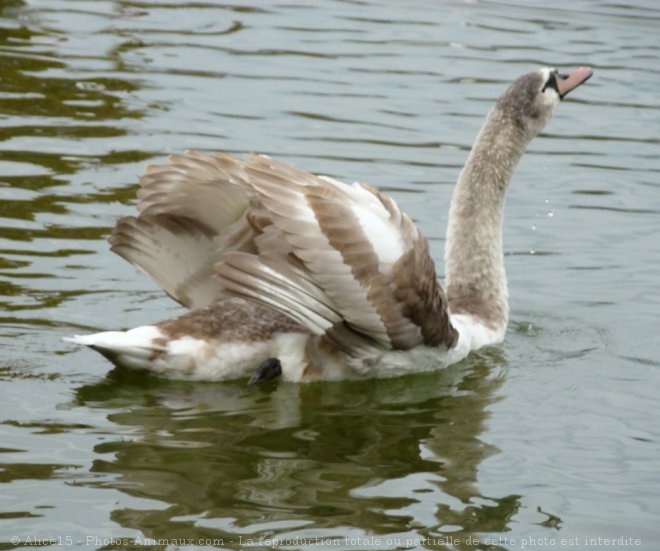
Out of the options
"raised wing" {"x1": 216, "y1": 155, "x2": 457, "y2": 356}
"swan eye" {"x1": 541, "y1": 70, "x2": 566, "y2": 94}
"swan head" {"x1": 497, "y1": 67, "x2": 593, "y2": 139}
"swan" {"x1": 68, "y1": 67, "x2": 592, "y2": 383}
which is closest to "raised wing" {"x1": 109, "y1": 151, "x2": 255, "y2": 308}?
"swan" {"x1": 68, "y1": 67, "x2": 592, "y2": 383}

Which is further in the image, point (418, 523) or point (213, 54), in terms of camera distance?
point (213, 54)

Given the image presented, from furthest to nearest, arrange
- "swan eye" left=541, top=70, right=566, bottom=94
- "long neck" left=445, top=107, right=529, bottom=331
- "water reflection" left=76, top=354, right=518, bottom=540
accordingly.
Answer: "swan eye" left=541, top=70, right=566, bottom=94, "long neck" left=445, top=107, right=529, bottom=331, "water reflection" left=76, top=354, right=518, bottom=540

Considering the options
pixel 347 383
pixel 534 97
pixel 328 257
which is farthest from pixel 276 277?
pixel 534 97

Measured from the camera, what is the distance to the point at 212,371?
333 inches

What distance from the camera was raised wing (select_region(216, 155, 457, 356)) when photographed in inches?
318

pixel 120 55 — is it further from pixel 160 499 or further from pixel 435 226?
pixel 160 499

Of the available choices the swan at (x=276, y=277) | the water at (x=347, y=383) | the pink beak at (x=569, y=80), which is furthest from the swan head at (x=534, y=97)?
the swan at (x=276, y=277)

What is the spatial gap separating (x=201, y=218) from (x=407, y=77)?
7.62 metres

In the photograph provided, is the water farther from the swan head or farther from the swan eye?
the swan eye

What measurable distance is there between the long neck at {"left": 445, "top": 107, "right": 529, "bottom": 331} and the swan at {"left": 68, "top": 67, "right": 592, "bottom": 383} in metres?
0.74

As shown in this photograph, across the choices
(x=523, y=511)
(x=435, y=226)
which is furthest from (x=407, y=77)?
(x=523, y=511)

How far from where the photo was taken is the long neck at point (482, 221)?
9891 millimetres

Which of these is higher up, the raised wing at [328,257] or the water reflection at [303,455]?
the raised wing at [328,257]

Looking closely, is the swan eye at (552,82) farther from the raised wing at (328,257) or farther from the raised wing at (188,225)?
the raised wing at (188,225)
